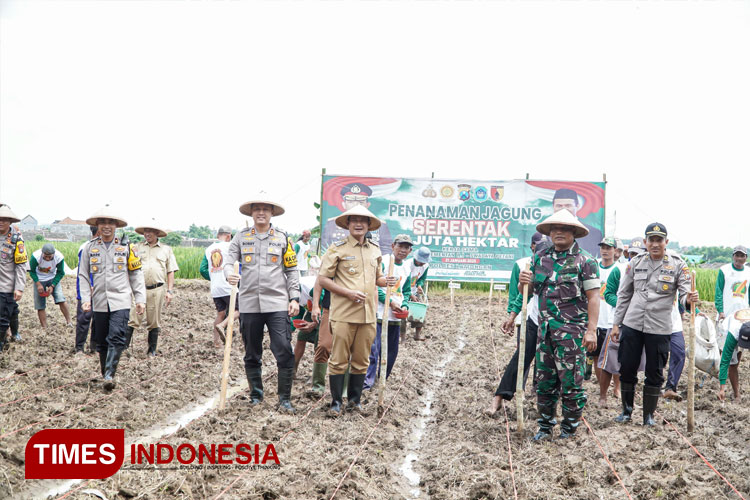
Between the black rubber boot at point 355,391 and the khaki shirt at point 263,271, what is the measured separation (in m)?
0.90

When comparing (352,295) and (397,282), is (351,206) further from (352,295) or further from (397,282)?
(352,295)

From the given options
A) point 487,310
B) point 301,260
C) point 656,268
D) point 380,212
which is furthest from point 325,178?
point 656,268

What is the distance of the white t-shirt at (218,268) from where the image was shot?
7.89m

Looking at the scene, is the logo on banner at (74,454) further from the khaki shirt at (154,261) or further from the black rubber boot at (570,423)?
the black rubber boot at (570,423)

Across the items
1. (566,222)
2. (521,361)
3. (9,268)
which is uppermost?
(566,222)

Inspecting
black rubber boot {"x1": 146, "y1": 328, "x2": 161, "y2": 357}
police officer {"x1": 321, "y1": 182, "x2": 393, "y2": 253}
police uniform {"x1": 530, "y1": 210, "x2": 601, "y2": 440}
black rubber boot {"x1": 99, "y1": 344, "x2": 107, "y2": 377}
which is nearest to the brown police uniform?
police uniform {"x1": 530, "y1": 210, "x2": 601, "y2": 440}

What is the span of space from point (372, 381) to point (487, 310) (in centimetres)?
941

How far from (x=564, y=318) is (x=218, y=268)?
16.5ft

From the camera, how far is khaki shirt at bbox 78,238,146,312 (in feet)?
18.9

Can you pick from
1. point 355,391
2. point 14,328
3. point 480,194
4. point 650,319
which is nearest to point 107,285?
point 355,391

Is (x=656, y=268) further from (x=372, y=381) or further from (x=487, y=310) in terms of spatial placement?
(x=487, y=310)

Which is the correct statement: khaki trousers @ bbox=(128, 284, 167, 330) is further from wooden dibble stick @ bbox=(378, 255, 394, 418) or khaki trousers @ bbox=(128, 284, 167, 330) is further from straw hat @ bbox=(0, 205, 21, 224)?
wooden dibble stick @ bbox=(378, 255, 394, 418)

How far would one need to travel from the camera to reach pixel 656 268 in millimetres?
5152

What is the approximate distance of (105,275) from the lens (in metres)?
5.77
